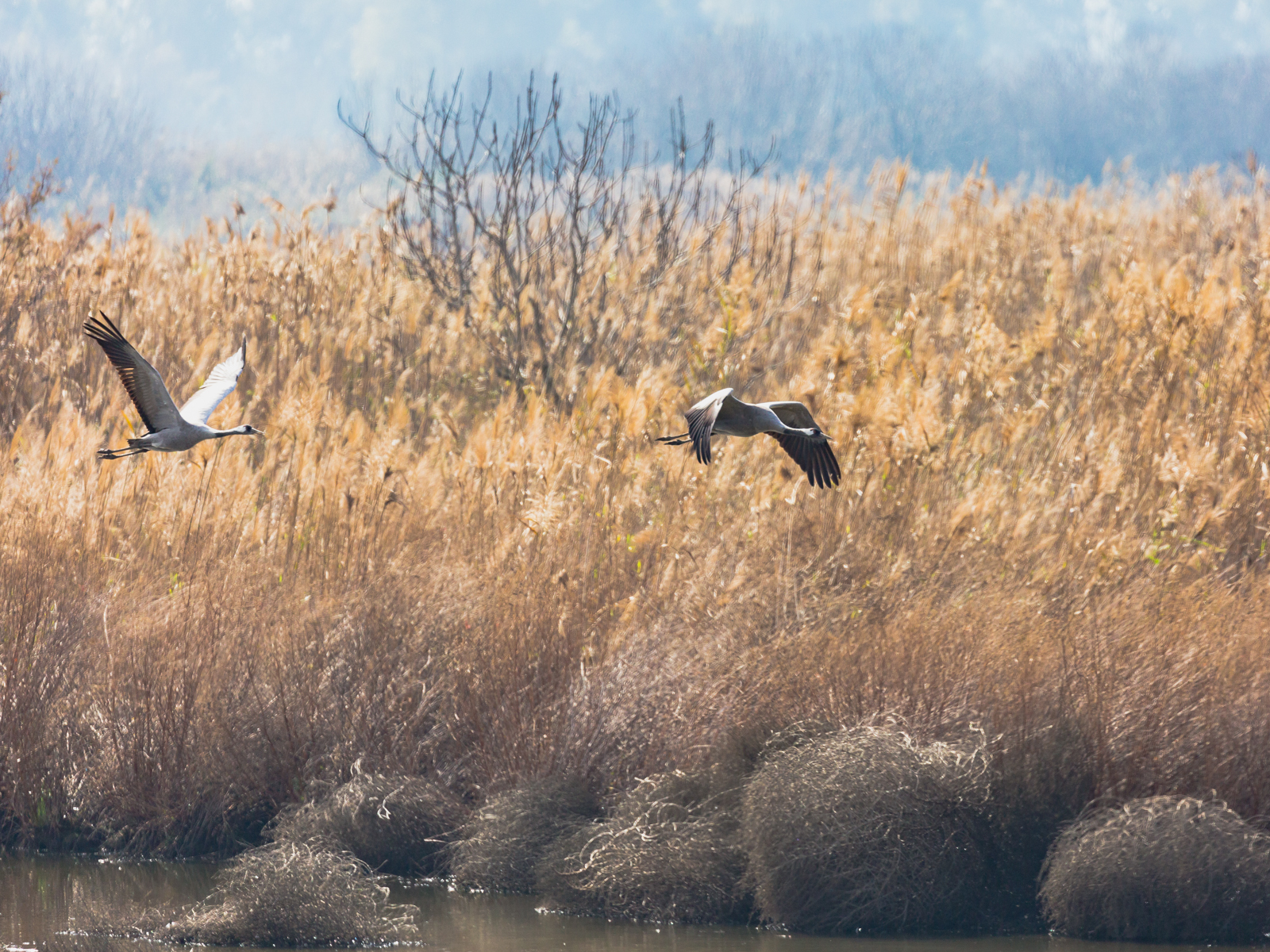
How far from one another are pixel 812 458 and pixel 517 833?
8.40 feet

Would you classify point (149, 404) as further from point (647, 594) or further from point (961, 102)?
point (961, 102)

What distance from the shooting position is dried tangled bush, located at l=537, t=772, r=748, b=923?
7.30 metres

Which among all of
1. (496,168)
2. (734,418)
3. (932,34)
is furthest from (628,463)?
(932,34)

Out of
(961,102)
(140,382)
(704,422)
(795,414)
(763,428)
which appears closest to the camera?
(704,422)

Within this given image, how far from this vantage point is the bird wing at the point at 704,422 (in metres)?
4.77

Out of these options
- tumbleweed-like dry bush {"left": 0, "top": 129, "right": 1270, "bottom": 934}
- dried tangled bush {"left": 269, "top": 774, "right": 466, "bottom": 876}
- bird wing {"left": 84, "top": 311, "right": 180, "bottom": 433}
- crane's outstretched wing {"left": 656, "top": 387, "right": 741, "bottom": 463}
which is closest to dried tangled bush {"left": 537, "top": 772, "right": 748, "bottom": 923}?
tumbleweed-like dry bush {"left": 0, "top": 129, "right": 1270, "bottom": 934}

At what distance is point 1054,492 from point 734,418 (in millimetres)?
4628

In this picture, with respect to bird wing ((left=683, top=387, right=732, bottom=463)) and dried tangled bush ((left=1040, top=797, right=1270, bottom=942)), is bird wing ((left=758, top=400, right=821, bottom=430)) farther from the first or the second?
dried tangled bush ((left=1040, top=797, right=1270, bottom=942))

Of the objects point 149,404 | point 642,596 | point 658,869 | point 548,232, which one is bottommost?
point 658,869

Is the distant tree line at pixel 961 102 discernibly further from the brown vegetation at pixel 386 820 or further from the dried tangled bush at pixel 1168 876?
the dried tangled bush at pixel 1168 876

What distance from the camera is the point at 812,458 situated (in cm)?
620

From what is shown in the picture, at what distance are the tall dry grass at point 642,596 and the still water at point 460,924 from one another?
29cm

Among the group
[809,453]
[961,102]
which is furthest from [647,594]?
[961,102]

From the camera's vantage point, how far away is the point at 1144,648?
747 centimetres
